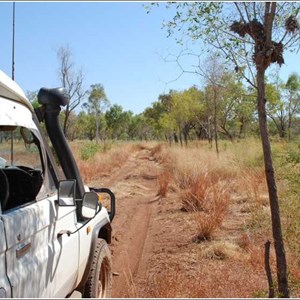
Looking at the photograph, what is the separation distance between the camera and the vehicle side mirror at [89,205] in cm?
318

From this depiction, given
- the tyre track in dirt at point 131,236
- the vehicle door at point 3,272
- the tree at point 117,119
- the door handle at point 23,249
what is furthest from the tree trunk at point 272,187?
the tree at point 117,119

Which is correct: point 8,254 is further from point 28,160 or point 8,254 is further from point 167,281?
point 167,281

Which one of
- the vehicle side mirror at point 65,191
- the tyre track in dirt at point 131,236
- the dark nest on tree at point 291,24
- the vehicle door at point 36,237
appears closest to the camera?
the vehicle door at point 36,237

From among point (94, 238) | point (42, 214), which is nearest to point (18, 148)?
point (42, 214)

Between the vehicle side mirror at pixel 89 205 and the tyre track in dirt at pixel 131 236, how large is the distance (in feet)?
3.44

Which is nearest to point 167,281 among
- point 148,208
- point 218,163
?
point 148,208

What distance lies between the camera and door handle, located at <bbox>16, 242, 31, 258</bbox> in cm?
208

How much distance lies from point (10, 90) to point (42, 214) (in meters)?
0.78

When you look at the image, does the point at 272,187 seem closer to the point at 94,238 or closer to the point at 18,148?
the point at 94,238

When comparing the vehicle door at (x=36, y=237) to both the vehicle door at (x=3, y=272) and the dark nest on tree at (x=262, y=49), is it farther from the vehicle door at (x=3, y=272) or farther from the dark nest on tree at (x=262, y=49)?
the dark nest on tree at (x=262, y=49)

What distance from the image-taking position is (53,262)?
252 cm

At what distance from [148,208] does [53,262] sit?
7995 mm

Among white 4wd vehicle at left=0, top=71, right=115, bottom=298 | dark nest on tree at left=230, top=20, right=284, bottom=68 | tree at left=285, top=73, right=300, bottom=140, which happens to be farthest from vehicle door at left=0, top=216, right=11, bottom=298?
tree at left=285, top=73, right=300, bottom=140

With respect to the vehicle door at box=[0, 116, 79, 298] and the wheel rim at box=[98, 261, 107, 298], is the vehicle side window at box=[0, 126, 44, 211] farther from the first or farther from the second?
the wheel rim at box=[98, 261, 107, 298]
